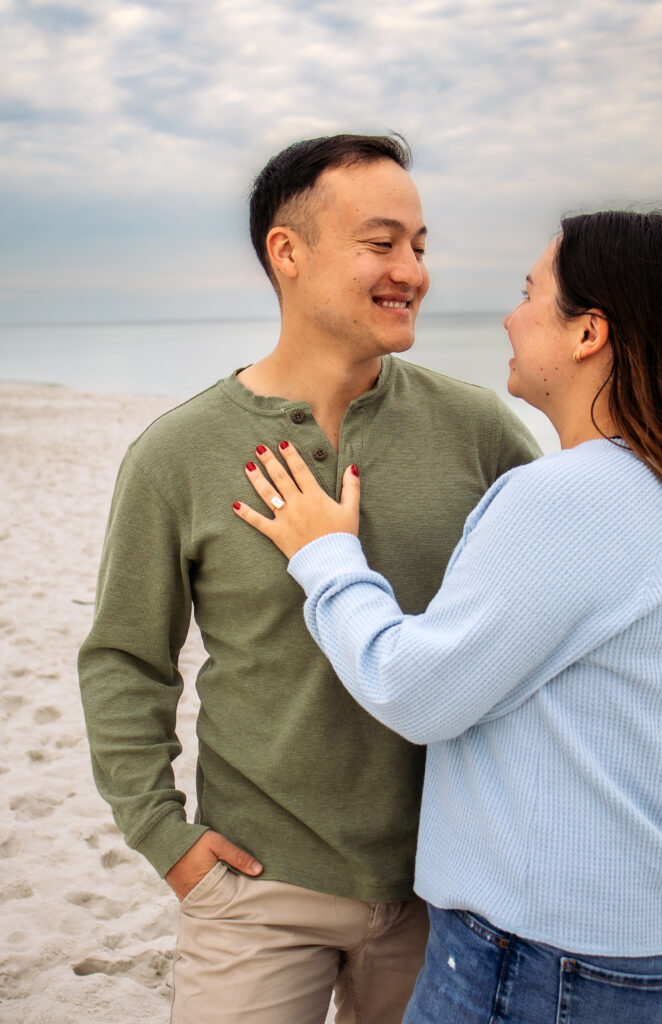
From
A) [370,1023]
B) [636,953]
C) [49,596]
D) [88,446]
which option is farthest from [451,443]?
[88,446]

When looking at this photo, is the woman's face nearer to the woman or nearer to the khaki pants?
the woman

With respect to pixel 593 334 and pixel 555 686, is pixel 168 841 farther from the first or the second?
pixel 593 334

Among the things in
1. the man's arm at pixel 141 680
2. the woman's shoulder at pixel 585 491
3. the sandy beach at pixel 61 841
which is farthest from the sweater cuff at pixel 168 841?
the sandy beach at pixel 61 841

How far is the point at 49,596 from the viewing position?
293 inches

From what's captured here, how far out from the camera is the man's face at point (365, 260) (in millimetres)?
2080

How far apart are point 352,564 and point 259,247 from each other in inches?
43.5

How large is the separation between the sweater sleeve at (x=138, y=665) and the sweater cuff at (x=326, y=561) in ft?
1.44

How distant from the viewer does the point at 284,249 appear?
2219 mm

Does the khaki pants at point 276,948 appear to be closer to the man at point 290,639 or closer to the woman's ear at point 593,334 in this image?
the man at point 290,639

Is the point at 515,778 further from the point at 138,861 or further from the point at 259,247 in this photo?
the point at 138,861

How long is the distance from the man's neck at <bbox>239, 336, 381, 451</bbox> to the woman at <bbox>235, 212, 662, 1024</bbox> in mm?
678

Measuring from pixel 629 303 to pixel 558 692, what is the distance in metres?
0.69

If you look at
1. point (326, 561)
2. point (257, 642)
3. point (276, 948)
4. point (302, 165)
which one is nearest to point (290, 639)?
point (257, 642)

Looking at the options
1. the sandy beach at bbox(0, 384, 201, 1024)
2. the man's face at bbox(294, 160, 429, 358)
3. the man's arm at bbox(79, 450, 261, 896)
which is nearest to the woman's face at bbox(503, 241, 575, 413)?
the man's face at bbox(294, 160, 429, 358)
